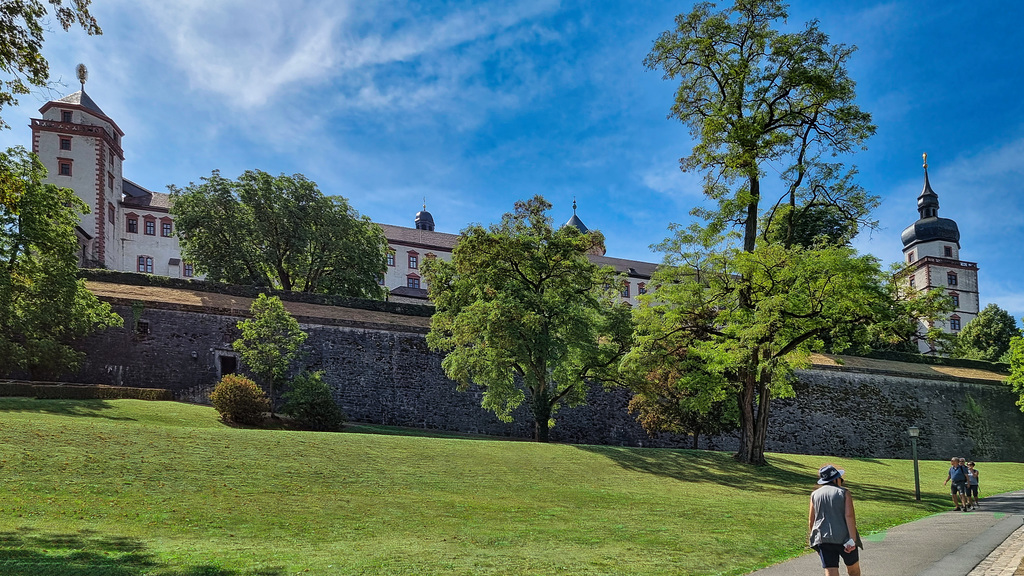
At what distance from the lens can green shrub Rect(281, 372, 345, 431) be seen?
83.9 feet

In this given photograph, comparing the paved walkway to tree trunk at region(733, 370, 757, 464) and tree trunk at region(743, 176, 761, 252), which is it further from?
tree trunk at region(743, 176, 761, 252)

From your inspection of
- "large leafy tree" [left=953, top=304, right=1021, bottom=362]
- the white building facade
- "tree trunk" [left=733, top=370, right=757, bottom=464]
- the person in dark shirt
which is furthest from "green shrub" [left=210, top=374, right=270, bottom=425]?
"large leafy tree" [left=953, top=304, right=1021, bottom=362]

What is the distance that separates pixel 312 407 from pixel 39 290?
11.8 meters

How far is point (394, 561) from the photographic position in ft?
28.7

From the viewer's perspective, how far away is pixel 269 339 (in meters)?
27.9

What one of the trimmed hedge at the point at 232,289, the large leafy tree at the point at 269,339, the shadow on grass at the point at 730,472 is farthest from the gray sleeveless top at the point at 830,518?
the trimmed hedge at the point at 232,289

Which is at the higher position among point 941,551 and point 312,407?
point 312,407

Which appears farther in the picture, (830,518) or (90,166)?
(90,166)

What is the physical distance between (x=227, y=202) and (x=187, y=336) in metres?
15.0

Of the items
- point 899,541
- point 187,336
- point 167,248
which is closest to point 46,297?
point 187,336

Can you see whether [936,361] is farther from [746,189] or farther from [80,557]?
[80,557]

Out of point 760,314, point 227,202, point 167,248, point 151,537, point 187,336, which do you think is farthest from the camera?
point 167,248

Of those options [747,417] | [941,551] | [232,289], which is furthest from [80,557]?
[232,289]

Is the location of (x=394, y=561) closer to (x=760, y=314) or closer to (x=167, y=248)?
(x=760, y=314)
